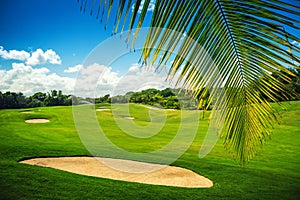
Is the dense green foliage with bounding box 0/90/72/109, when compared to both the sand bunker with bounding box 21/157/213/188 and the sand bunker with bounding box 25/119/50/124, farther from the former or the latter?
the sand bunker with bounding box 21/157/213/188

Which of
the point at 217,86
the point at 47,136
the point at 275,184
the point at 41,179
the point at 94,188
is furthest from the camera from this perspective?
the point at 47,136

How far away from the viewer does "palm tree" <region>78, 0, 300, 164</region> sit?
1.69 feet

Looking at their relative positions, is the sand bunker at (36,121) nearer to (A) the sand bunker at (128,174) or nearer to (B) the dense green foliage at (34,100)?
(B) the dense green foliage at (34,100)

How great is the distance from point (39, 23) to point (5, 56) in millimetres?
5014

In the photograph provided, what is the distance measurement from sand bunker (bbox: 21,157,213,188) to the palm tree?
4.29 m

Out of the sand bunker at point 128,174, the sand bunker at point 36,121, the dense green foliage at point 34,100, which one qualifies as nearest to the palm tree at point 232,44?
the sand bunker at point 128,174

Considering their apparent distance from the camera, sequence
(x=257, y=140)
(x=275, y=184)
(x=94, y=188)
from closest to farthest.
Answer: (x=257, y=140), (x=94, y=188), (x=275, y=184)

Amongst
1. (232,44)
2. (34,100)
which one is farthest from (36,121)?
(232,44)

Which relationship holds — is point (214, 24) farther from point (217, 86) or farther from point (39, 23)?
point (39, 23)

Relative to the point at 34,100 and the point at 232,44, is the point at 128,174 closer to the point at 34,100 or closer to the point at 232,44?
the point at 232,44

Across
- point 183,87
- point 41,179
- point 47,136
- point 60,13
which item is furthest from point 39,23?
point 183,87

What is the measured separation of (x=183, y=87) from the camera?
2.47 feet

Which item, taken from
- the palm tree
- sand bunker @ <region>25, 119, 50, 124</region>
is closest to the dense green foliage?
→ sand bunker @ <region>25, 119, 50, 124</region>

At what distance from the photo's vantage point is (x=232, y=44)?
2.25 ft
